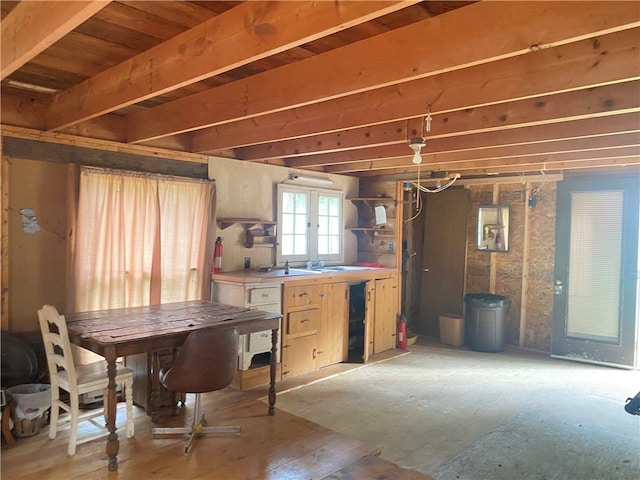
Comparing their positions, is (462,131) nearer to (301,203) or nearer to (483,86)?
(483,86)

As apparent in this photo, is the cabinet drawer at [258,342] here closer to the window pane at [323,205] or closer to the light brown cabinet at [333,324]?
the light brown cabinet at [333,324]

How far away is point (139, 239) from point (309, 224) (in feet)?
7.02

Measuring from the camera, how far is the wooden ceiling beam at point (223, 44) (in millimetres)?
1597

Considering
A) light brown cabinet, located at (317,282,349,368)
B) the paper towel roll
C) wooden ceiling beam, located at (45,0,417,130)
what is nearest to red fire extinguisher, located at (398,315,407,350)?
light brown cabinet, located at (317,282,349,368)

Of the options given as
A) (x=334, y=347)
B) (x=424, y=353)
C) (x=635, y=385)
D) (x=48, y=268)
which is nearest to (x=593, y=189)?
(x=635, y=385)

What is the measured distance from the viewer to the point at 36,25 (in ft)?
5.82

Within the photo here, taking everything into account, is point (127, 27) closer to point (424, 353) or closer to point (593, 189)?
point (424, 353)

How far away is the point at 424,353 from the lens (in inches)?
223

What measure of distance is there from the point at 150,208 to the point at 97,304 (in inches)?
35.8

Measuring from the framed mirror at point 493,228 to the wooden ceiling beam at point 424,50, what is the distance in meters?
4.33

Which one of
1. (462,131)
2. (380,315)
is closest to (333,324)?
(380,315)

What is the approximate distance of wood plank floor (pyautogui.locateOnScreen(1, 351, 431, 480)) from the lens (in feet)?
8.78

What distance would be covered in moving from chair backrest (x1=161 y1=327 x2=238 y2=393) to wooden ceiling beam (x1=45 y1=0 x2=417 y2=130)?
1.45 m

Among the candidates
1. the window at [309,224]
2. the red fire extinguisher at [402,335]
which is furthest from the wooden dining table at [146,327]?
the red fire extinguisher at [402,335]
